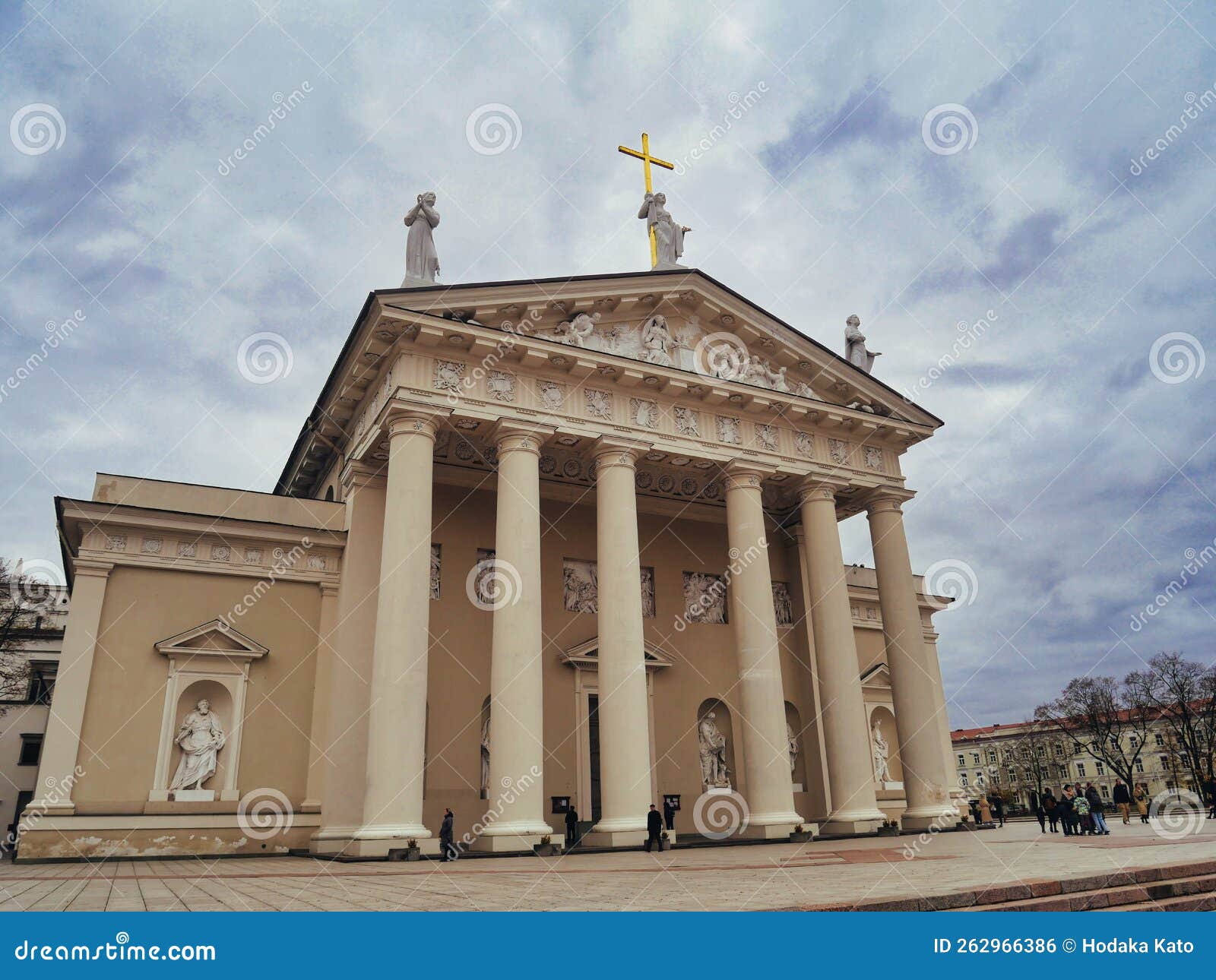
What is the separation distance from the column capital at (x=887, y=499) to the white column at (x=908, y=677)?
0.02 m

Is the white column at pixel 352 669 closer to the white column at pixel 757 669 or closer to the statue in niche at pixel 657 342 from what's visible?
the statue in niche at pixel 657 342

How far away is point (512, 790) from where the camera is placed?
15.4 meters

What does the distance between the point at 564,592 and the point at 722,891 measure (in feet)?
46.9

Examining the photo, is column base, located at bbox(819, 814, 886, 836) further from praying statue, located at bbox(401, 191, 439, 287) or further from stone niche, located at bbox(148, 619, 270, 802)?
praying statue, located at bbox(401, 191, 439, 287)

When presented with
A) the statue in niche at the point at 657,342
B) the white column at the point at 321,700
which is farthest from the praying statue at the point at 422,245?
the white column at the point at 321,700

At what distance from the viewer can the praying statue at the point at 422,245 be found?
60.2 feet

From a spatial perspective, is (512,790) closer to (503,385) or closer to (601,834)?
(601,834)

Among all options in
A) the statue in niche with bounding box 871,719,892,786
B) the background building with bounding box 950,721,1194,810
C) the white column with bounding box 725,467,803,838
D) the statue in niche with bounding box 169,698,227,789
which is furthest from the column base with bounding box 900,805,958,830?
the background building with bounding box 950,721,1194,810

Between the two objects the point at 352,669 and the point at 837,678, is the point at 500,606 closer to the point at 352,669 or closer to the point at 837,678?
the point at 352,669

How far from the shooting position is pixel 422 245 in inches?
737

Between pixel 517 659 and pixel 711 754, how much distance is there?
8927 mm

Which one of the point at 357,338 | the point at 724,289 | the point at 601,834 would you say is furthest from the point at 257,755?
the point at 724,289

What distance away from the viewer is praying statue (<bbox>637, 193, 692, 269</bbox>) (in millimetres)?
21609

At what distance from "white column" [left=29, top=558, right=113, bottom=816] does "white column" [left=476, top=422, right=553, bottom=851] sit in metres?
8.13
